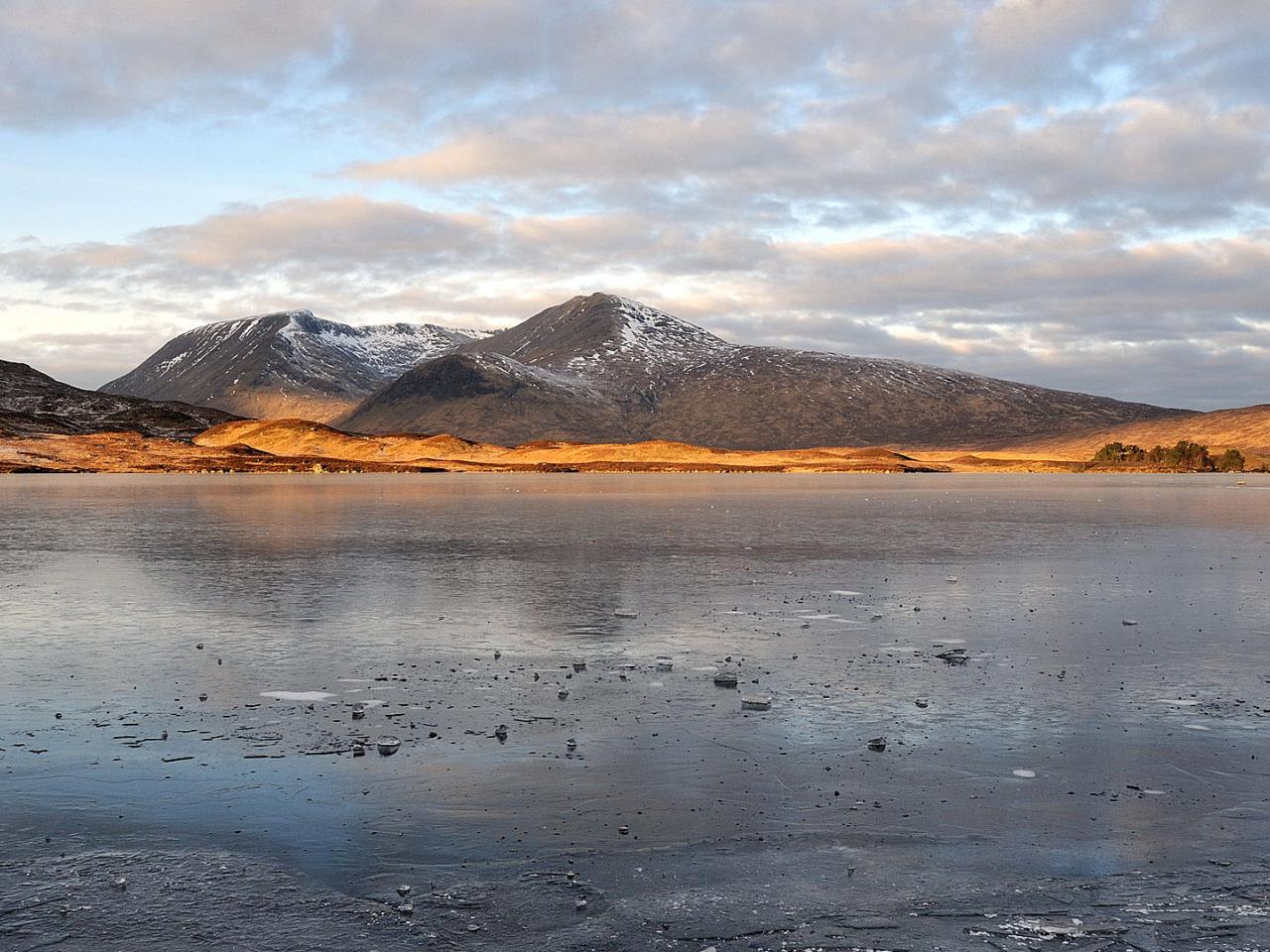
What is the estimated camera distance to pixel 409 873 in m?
8.62

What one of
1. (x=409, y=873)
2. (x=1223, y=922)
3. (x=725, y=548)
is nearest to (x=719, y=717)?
(x=409, y=873)

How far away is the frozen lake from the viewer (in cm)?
802

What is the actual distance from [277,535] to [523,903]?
36106 millimetres

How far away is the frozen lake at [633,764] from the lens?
802cm

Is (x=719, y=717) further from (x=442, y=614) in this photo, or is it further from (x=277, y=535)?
(x=277, y=535)

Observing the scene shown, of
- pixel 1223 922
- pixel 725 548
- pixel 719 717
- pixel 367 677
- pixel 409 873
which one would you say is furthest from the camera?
pixel 725 548

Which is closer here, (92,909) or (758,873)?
(92,909)

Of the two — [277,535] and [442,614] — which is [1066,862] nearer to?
[442,614]

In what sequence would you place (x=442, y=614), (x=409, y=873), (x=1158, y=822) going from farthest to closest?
(x=442, y=614)
(x=1158, y=822)
(x=409, y=873)

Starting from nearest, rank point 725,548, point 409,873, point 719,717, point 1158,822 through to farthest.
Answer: point 409,873
point 1158,822
point 719,717
point 725,548

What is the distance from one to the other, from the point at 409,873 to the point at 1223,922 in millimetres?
6077

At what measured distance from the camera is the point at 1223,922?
25.5 ft

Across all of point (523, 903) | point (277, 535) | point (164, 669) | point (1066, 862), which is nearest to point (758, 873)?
point (523, 903)

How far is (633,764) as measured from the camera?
11422 mm
